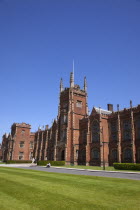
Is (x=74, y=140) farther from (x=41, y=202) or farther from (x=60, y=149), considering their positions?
(x=41, y=202)

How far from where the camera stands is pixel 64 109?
55.9m

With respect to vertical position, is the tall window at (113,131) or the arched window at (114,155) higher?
the tall window at (113,131)

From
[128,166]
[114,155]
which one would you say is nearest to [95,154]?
[114,155]

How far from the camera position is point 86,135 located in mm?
50031

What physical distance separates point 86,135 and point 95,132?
144 inches

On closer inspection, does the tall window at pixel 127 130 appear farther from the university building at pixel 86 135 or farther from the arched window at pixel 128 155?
the arched window at pixel 128 155

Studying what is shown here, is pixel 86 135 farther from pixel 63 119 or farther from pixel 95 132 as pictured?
pixel 63 119

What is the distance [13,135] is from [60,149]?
26570 mm

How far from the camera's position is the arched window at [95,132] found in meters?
46.2

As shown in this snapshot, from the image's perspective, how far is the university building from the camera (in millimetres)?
40438

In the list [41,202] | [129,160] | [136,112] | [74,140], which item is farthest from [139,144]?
[41,202]

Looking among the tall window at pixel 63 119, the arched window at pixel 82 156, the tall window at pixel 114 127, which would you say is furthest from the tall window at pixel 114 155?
the tall window at pixel 63 119

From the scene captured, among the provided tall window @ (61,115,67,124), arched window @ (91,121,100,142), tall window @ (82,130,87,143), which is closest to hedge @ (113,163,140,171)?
arched window @ (91,121,100,142)

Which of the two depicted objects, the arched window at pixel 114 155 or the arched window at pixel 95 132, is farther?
the arched window at pixel 95 132
